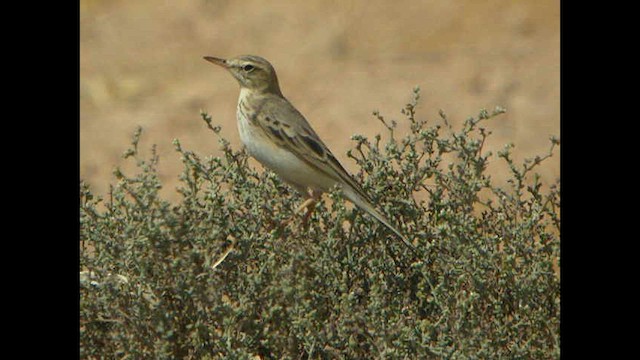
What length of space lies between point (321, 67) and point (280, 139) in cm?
538

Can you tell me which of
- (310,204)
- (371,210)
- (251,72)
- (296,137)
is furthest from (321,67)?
(371,210)

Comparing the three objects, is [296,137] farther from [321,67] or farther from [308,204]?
[321,67]

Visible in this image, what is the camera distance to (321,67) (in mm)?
11258

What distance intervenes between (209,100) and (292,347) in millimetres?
6442

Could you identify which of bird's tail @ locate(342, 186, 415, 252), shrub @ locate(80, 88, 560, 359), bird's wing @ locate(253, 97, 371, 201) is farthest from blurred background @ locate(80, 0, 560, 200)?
shrub @ locate(80, 88, 560, 359)

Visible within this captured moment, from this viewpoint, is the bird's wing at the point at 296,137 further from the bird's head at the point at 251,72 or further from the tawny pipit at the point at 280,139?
the bird's head at the point at 251,72

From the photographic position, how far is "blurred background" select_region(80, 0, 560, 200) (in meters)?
9.98

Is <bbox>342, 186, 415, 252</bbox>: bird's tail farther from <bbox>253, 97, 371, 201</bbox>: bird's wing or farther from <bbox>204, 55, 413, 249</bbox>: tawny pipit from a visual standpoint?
<bbox>253, 97, 371, 201</bbox>: bird's wing

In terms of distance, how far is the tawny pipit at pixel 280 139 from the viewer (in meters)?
5.71

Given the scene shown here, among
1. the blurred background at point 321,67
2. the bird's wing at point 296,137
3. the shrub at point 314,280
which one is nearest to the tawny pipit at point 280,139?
the bird's wing at point 296,137

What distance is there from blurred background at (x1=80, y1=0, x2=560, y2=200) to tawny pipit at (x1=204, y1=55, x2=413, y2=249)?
2548mm

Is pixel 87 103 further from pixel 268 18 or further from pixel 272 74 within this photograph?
pixel 272 74

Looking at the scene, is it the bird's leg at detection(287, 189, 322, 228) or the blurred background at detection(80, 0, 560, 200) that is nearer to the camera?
the bird's leg at detection(287, 189, 322, 228)

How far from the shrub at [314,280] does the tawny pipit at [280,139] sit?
17.7 inches
